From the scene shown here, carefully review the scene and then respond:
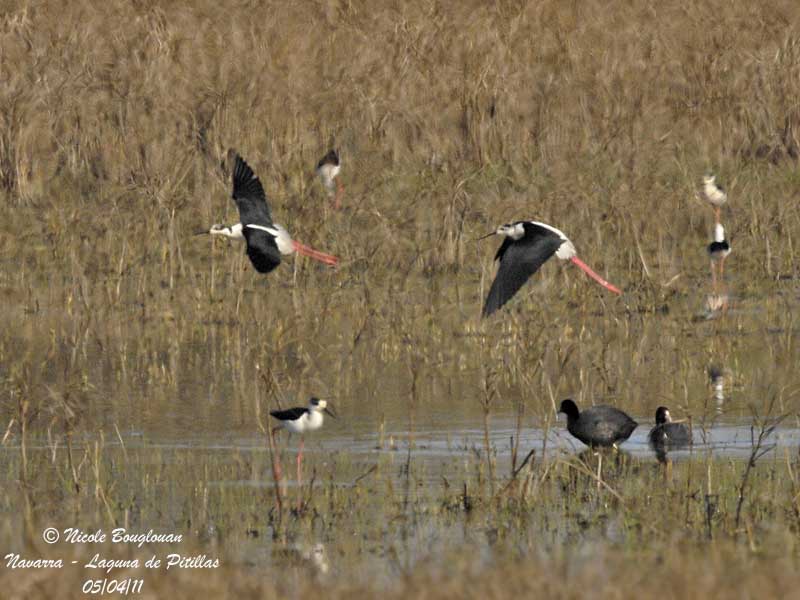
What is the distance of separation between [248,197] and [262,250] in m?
1.02

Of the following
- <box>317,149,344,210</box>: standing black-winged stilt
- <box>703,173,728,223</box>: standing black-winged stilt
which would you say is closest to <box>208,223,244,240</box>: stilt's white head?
<box>317,149,344,210</box>: standing black-winged stilt

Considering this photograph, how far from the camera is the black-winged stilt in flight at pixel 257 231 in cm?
1127

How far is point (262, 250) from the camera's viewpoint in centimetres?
1130

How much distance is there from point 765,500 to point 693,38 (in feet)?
38.6

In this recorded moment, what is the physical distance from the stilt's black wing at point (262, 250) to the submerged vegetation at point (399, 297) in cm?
33

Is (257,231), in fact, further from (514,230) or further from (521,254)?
(521,254)

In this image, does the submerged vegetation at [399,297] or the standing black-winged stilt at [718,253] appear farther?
the standing black-winged stilt at [718,253]

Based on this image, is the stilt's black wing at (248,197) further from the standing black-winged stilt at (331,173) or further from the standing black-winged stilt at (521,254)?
the standing black-winged stilt at (331,173)

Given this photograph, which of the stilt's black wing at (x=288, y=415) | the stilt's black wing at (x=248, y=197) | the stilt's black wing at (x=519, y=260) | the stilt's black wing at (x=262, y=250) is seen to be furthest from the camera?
the stilt's black wing at (x=248, y=197)

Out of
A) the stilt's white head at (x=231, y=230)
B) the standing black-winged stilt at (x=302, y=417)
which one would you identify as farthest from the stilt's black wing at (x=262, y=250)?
the standing black-winged stilt at (x=302, y=417)

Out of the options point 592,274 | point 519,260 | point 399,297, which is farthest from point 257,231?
point 519,260

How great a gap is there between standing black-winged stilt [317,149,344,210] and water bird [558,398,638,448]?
6.49 meters

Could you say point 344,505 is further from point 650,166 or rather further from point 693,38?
point 693,38

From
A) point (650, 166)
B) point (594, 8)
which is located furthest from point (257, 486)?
point (594, 8)
